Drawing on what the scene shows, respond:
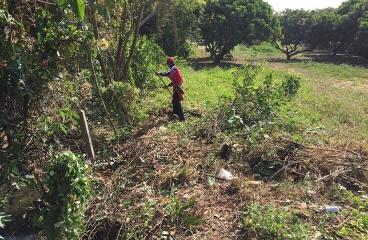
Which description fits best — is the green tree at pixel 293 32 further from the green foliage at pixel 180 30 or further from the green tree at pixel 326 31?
the green foliage at pixel 180 30

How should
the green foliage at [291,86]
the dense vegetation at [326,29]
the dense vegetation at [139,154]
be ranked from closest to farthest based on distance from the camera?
the dense vegetation at [139,154], the green foliage at [291,86], the dense vegetation at [326,29]

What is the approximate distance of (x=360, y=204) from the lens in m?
5.23

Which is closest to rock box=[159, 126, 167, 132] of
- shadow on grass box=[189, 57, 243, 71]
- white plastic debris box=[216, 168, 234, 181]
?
white plastic debris box=[216, 168, 234, 181]

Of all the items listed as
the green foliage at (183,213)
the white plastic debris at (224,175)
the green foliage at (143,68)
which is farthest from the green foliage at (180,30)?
the green foliage at (183,213)

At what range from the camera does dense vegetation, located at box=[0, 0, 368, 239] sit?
4.32 m

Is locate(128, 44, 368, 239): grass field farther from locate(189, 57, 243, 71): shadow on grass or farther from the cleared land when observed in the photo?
locate(189, 57, 243, 71): shadow on grass

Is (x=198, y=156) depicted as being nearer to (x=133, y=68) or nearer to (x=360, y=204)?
(x=360, y=204)

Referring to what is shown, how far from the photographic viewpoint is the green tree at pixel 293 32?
34.3m

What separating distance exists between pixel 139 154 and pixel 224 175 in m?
1.42

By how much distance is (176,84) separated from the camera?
8.45 meters

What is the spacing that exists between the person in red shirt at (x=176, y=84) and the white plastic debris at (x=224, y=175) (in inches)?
105

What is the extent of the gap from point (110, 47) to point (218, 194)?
5.35 metres

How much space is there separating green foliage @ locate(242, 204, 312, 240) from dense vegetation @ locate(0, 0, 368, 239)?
15mm

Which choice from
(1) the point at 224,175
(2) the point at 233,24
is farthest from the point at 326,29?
(1) the point at 224,175
